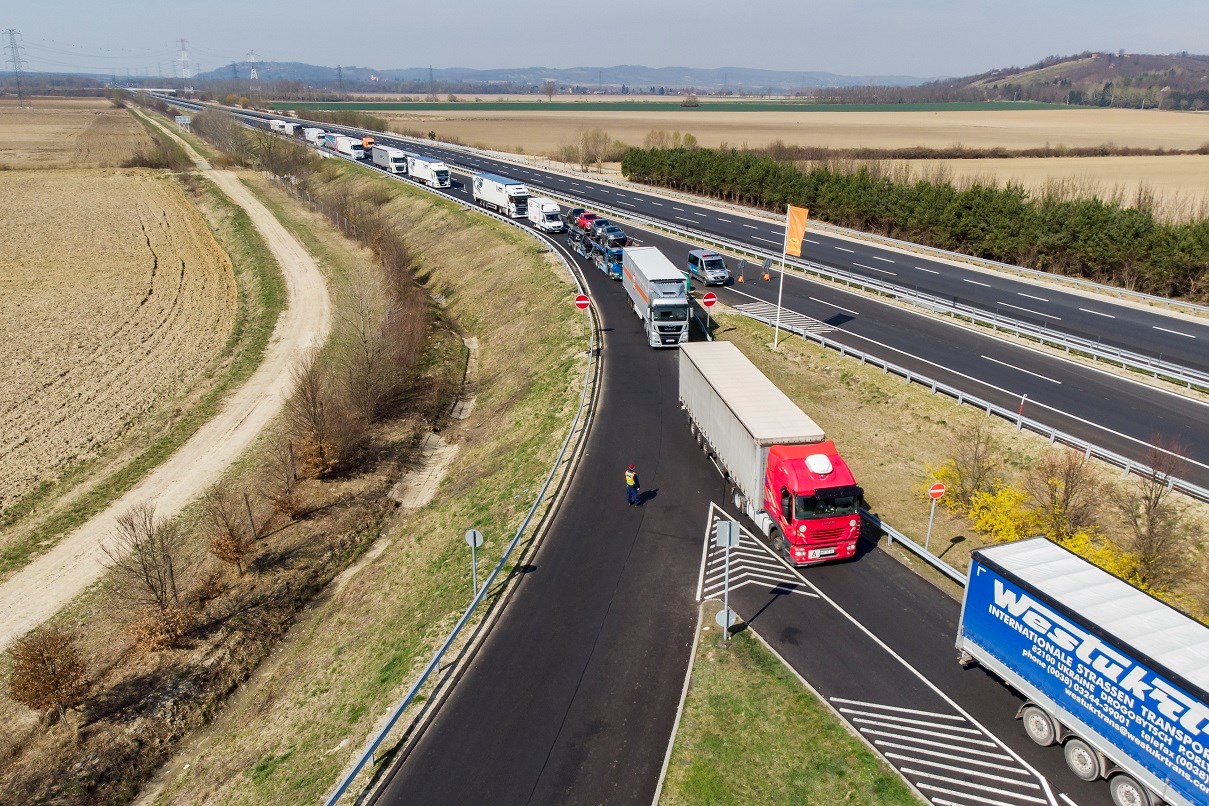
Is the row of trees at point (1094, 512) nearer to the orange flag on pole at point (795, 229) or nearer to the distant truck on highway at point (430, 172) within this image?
the orange flag on pole at point (795, 229)

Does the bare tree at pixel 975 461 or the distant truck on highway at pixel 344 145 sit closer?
the bare tree at pixel 975 461

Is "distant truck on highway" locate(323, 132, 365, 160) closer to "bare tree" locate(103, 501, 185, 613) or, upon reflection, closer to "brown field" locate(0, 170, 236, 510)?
"brown field" locate(0, 170, 236, 510)

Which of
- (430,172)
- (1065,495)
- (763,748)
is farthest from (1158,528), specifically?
(430,172)

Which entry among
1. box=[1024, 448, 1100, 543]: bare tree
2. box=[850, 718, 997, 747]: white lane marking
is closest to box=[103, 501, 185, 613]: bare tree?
box=[850, 718, 997, 747]: white lane marking

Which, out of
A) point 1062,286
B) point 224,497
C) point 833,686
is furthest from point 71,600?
point 1062,286

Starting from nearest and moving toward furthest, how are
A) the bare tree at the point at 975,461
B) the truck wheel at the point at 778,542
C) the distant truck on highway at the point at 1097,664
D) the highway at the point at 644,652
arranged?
the distant truck on highway at the point at 1097,664 → the highway at the point at 644,652 → the truck wheel at the point at 778,542 → the bare tree at the point at 975,461

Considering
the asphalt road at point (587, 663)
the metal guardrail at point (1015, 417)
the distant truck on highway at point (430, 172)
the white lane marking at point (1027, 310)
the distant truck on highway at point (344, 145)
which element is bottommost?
the asphalt road at point (587, 663)

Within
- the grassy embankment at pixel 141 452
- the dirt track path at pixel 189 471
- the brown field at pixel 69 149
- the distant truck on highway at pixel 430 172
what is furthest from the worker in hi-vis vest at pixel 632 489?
the brown field at pixel 69 149
